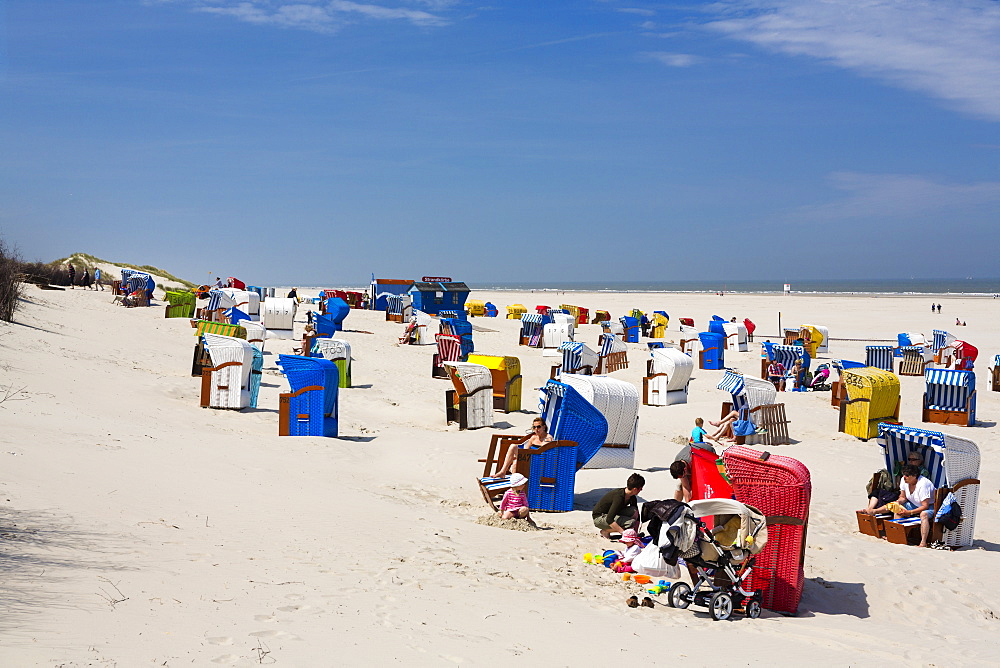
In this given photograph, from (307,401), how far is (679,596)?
8.53 meters

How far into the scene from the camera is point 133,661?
4.26 m

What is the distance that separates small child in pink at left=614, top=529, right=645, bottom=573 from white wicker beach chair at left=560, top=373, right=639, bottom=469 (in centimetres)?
360

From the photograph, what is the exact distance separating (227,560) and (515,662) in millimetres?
2593

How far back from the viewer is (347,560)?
22.8ft

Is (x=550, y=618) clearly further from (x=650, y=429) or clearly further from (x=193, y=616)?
(x=650, y=429)

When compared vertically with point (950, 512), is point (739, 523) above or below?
above

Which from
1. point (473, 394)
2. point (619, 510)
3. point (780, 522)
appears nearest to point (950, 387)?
point (473, 394)

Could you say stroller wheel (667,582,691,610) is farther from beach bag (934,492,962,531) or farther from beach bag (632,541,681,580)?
beach bag (934,492,962,531)

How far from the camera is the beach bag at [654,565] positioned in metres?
7.47

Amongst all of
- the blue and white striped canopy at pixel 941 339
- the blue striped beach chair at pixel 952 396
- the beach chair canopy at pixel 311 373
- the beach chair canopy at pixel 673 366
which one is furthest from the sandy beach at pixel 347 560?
the blue and white striped canopy at pixel 941 339

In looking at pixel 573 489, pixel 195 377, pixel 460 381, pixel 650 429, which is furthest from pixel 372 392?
pixel 573 489

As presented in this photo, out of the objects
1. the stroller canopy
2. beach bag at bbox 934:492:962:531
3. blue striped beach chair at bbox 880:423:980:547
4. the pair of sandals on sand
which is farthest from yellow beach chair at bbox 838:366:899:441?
the pair of sandals on sand

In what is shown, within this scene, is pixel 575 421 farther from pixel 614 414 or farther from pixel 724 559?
pixel 724 559

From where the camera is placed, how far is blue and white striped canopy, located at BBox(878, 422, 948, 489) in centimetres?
995
